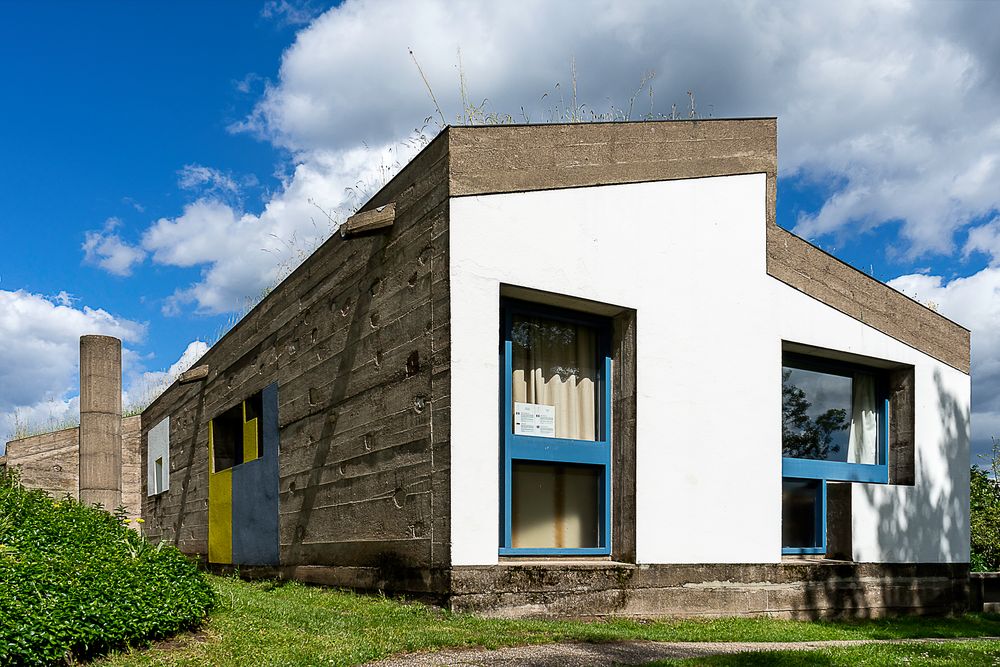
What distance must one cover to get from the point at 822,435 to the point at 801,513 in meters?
1.26

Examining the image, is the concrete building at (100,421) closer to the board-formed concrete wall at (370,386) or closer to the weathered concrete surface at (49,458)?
the board-formed concrete wall at (370,386)

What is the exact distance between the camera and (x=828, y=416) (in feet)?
44.5

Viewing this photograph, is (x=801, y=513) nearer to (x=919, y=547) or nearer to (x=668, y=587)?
(x=919, y=547)

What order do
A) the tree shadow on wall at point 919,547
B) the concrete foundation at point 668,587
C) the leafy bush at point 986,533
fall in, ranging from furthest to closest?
1. the leafy bush at point 986,533
2. the tree shadow on wall at point 919,547
3. the concrete foundation at point 668,587

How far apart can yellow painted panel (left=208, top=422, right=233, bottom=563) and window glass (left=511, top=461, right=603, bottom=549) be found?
24.2 feet

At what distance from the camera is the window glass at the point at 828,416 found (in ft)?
42.7

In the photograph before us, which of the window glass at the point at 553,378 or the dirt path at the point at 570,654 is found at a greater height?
the window glass at the point at 553,378

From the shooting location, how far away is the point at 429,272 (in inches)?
375

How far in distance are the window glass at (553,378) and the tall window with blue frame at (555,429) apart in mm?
11

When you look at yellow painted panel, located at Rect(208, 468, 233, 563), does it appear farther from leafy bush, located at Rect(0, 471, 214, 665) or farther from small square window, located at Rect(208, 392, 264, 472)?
leafy bush, located at Rect(0, 471, 214, 665)

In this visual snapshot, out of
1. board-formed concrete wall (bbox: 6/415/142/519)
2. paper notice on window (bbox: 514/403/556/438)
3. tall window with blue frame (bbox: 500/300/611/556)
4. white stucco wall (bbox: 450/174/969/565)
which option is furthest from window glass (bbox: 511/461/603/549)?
board-formed concrete wall (bbox: 6/415/142/519)

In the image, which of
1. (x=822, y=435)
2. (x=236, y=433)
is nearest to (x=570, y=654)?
(x=822, y=435)


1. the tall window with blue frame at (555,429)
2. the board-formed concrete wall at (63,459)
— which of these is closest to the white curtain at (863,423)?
the tall window with blue frame at (555,429)

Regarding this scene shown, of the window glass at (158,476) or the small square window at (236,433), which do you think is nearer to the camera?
the small square window at (236,433)
